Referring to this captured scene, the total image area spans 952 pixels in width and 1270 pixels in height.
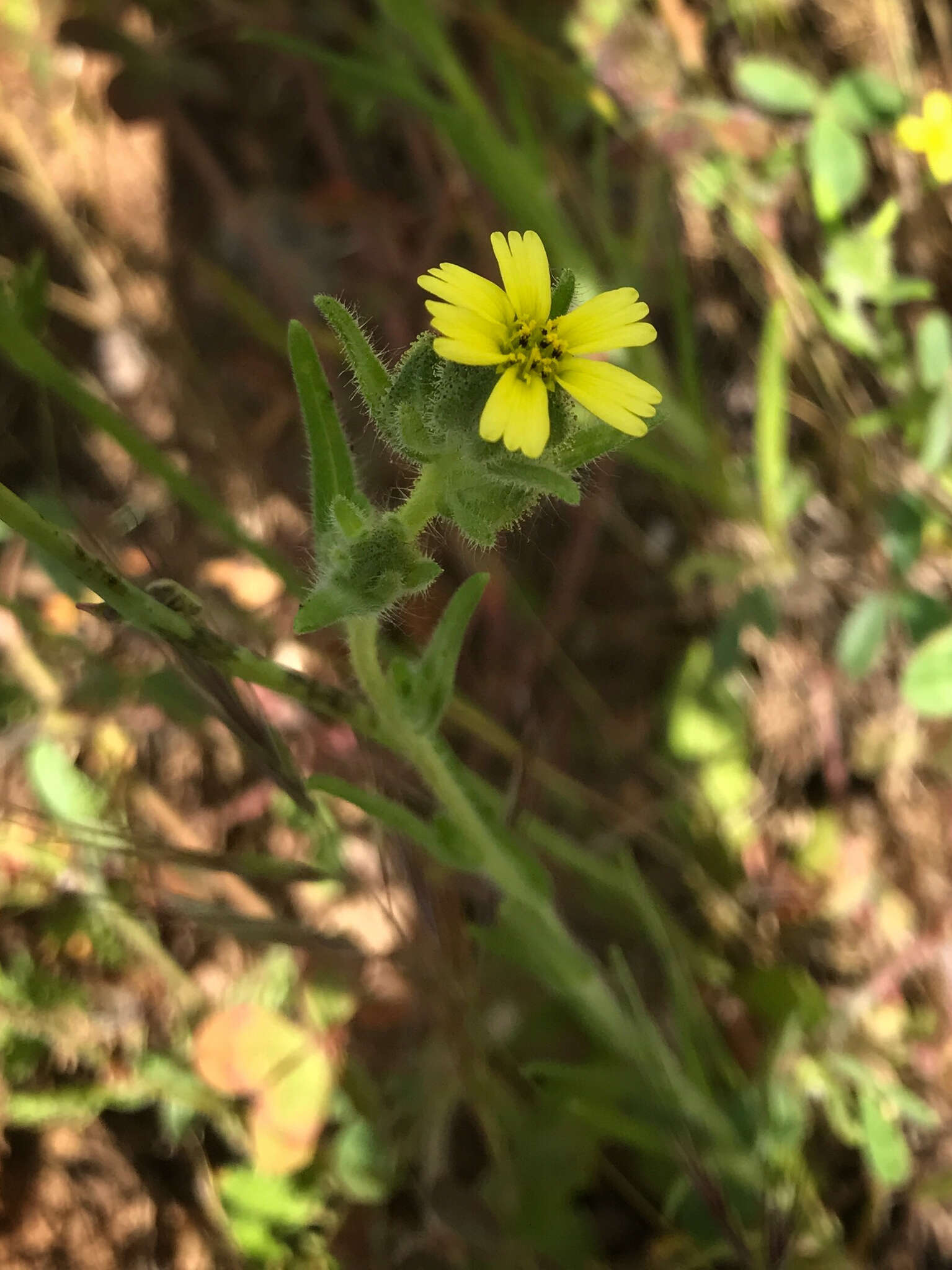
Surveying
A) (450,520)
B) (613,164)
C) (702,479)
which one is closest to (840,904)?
(702,479)

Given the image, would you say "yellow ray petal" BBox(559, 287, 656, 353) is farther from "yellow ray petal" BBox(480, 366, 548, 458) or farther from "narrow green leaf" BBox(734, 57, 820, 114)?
"narrow green leaf" BBox(734, 57, 820, 114)

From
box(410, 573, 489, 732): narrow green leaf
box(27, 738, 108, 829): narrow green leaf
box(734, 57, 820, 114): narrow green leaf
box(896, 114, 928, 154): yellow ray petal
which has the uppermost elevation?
box(896, 114, 928, 154): yellow ray petal

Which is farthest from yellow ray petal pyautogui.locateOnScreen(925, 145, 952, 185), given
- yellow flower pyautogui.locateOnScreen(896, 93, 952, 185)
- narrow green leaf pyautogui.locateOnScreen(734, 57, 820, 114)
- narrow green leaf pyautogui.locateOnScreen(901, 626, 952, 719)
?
narrow green leaf pyautogui.locateOnScreen(901, 626, 952, 719)

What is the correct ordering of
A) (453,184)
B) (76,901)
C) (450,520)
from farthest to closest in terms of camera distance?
(453,184)
(76,901)
(450,520)

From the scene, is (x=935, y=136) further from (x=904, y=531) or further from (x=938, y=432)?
(x=904, y=531)

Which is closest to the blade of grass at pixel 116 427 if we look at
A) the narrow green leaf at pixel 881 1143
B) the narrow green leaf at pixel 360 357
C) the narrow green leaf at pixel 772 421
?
the narrow green leaf at pixel 360 357

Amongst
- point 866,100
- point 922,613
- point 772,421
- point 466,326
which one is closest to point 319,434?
point 466,326

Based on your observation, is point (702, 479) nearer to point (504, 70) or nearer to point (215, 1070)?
point (504, 70)
